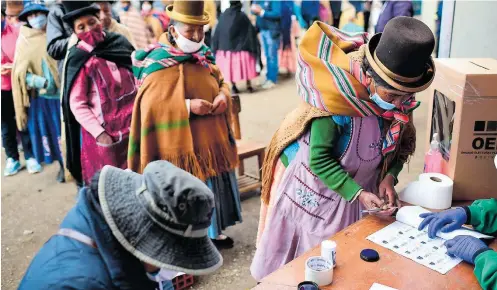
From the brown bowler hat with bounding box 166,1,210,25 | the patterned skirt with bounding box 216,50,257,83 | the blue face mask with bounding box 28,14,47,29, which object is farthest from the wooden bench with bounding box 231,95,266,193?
the patterned skirt with bounding box 216,50,257,83

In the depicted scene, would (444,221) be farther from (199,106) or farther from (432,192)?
(199,106)

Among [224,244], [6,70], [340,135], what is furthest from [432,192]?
[6,70]

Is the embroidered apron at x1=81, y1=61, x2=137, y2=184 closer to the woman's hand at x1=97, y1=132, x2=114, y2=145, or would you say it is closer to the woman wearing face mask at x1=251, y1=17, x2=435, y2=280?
the woman's hand at x1=97, y1=132, x2=114, y2=145

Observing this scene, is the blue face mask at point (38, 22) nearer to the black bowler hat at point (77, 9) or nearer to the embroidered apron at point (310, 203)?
the black bowler hat at point (77, 9)

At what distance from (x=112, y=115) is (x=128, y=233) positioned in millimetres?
2180

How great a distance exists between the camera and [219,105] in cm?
285

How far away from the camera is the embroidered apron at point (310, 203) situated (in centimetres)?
194

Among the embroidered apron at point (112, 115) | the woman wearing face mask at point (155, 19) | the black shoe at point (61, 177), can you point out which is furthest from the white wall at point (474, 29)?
the woman wearing face mask at point (155, 19)

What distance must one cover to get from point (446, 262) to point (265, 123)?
4.56m

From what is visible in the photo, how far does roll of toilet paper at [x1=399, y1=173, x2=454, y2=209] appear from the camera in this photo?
6.45 ft

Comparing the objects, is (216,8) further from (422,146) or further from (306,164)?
(306,164)

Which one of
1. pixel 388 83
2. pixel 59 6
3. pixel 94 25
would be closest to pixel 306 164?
pixel 388 83

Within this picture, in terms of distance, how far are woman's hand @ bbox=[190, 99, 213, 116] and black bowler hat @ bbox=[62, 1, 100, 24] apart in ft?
3.04

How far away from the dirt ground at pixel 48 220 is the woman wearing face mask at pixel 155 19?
2.71m
